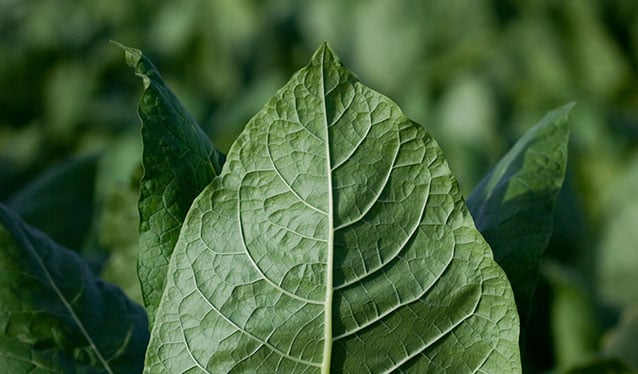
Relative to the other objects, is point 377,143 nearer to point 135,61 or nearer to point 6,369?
point 135,61

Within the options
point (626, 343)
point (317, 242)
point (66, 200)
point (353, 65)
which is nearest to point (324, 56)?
point (317, 242)

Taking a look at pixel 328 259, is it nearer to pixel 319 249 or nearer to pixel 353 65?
pixel 319 249

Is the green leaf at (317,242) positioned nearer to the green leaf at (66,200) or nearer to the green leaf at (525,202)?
the green leaf at (525,202)

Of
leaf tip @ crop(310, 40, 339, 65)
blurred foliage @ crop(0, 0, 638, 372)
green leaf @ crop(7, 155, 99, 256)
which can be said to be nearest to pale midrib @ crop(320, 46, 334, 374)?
leaf tip @ crop(310, 40, 339, 65)

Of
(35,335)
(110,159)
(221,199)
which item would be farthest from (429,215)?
(110,159)

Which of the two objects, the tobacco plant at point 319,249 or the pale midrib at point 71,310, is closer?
the tobacco plant at point 319,249

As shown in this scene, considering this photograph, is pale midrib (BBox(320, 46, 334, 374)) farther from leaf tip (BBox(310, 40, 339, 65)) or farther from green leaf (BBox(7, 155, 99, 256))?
green leaf (BBox(7, 155, 99, 256))

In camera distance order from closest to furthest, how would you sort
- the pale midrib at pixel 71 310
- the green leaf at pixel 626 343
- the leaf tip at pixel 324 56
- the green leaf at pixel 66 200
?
1. the leaf tip at pixel 324 56
2. the pale midrib at pixel 71 310
3. the green leaf at pixel 626 343
4. the green leaf at pixel 66 200

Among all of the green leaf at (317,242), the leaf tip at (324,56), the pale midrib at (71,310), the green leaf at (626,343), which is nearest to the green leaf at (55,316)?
the pale midrib at (71,310)
